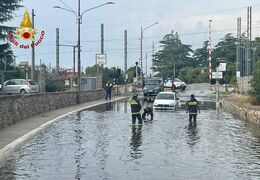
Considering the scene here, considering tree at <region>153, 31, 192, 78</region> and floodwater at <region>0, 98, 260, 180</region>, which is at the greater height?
tree at <region>153, 31, 192, 78</region>

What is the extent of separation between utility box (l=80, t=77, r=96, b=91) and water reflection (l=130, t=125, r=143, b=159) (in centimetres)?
3351

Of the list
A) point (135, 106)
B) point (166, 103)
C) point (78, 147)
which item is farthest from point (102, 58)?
point (78, 147)

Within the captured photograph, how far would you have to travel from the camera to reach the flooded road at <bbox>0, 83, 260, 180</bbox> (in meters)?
12.3

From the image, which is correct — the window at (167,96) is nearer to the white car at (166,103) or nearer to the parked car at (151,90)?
the white car at (166,103)

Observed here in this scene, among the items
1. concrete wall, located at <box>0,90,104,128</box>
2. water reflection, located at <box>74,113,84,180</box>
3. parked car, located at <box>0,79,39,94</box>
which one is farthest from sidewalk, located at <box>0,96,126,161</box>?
parked car, located at <box>0,79,39,94</box>

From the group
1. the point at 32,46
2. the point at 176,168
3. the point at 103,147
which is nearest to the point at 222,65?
the point at 32,46

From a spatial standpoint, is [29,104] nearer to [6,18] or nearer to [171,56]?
[6,18]

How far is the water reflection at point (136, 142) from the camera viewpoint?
609 inches

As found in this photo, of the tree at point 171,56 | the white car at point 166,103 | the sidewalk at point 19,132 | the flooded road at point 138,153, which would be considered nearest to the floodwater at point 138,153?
the flooded road at point 138,153

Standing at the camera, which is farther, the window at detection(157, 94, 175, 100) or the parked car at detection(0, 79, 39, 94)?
the parked car at detection(0, 79, 39, 94)

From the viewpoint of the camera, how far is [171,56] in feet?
416

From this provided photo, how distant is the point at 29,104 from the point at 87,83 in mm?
30284

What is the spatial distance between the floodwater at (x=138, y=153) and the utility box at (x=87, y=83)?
32876 mm

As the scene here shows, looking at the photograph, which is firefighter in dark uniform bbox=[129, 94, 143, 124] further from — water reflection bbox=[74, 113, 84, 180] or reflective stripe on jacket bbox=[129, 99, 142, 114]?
water reflection bbox=[74, 113, 84, 180]
